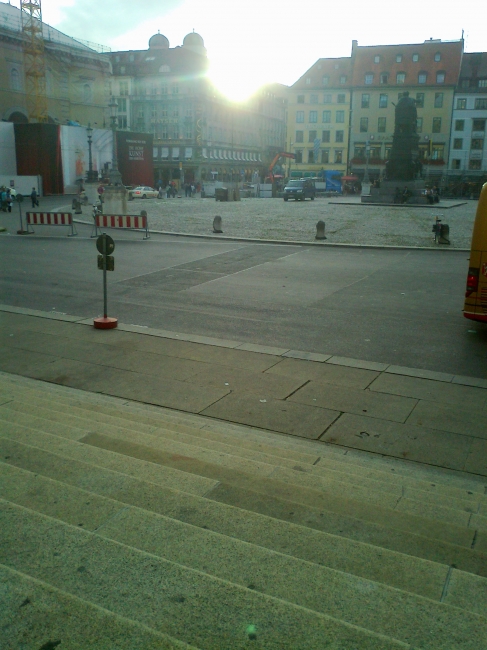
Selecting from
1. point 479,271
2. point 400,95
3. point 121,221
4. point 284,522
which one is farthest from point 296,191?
point 284,522

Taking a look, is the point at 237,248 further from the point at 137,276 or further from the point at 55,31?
the point at 55,31

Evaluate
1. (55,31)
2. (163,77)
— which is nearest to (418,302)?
(55,31)

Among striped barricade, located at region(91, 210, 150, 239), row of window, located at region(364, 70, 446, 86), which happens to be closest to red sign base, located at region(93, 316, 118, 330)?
striped barricade, located at region(91, 210, 150, 239)

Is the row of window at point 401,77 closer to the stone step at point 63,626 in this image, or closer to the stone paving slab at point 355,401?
the stone paving slab at point 355,401

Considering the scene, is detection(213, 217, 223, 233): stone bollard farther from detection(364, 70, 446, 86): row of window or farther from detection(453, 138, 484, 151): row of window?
detection(364, 70, 446, 86): row of window

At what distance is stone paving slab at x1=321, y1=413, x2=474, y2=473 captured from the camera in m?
6.02

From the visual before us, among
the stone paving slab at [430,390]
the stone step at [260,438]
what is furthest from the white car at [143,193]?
the stone step at [260,438]

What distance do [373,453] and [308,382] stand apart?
2.22m

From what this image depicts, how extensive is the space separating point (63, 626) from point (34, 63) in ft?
254

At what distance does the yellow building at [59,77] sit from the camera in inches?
2697

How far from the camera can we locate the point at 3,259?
65.3 feet

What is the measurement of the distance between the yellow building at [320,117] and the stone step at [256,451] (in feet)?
323

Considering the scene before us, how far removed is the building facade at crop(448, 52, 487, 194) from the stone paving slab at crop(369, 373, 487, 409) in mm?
89725

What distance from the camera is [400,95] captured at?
9344 centimetres
